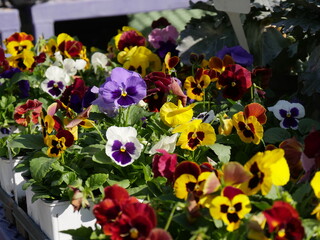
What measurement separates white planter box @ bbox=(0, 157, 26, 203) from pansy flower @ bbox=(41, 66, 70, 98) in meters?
0.30

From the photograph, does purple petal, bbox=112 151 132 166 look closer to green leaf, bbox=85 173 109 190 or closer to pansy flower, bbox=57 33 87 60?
green leaf, bbox=85 173 109 190

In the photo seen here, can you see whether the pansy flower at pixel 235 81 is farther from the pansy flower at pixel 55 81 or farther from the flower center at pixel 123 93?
the pansy flower at pixel 55 81

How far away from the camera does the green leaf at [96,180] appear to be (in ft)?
4.68

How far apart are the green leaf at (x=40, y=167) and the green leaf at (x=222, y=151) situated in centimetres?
37

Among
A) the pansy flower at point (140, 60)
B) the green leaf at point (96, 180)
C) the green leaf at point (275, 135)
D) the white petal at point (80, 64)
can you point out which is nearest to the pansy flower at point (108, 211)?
the green leaf at point (96, 180)

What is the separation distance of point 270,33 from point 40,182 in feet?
3.62

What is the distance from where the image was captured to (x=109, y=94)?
151cm

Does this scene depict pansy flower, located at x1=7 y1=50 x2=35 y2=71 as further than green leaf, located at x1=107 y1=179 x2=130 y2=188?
Yes

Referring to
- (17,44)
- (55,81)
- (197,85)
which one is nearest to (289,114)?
(197,85)

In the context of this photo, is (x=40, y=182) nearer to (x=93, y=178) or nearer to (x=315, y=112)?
(x=93, y=178)

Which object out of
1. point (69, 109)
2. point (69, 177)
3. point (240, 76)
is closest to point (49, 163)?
point (69, 177)

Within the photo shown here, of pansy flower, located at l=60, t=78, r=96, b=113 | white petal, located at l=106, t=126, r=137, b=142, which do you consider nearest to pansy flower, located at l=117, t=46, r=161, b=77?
pansy flower, located at l=60, t=78, r=96, b=113

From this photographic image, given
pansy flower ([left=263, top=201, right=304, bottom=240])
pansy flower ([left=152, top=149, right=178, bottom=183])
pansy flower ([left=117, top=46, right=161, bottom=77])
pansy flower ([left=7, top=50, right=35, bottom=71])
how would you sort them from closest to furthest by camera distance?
pansy flower ([left=263, top=201, right=304, bottom=240]) → pansy flower ([left=152, top=149, right=178, bottom=183]) → pansy flower ([left=117, top=46, right=161, bottom=77]) → pansy flower ([left=7, top=50, right=35, bottom=71])

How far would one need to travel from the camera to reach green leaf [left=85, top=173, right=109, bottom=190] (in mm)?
1425
